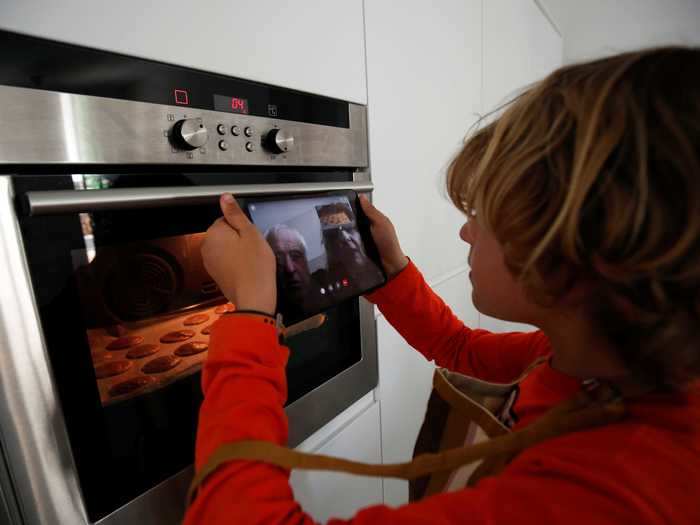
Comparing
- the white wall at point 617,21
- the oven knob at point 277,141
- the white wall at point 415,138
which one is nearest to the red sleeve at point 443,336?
the white wall at point 415,138

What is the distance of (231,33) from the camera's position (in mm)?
514

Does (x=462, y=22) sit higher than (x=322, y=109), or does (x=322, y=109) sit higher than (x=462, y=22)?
(x=462, y=22)

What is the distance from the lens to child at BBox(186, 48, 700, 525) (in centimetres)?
30

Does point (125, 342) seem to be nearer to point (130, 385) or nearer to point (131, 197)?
point (130, 385)

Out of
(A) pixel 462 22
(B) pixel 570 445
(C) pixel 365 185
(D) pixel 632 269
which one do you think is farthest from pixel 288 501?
(A) pixel 462 22

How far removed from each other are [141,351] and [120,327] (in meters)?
0.04

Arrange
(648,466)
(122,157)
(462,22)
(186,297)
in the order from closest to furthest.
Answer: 1. (648,466)
2. (122,157)
3. (186,297)
4. (462,22)

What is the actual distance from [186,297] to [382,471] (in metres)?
0.33

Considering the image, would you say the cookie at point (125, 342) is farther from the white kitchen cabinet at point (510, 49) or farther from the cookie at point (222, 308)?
the white kitchen cabinet at point (510, 49)

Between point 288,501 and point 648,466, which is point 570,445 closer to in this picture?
point 648,466

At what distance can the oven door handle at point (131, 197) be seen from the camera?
1.17 feet

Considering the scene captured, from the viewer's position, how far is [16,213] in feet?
1.19

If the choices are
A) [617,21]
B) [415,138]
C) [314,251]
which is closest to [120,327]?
[314,251]

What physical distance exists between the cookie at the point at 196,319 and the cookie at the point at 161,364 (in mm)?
47
